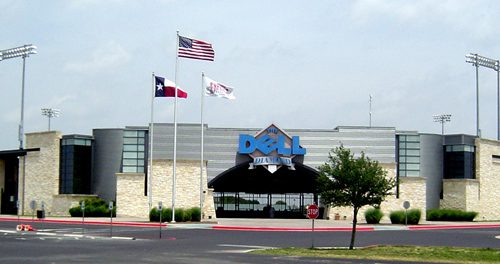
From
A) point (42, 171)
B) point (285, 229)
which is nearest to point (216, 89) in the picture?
point (285, 229)

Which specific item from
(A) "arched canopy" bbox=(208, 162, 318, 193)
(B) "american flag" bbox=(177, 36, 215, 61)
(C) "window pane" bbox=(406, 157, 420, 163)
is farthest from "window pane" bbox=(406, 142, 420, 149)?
(B) "american flag" bbox=(177, 36, 215, 61)

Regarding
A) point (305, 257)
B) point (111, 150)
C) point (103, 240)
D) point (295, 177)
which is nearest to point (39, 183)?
point (111, 150)

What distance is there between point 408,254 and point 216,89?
1197 inches

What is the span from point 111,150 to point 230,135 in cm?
1053

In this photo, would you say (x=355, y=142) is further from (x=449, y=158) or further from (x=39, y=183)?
(x=39, y=183)

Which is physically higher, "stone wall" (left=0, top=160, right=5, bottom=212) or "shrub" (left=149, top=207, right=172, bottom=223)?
"stone wall" (left=0, top=160, right=5, bottom=212)

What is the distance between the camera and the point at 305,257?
1059 inches

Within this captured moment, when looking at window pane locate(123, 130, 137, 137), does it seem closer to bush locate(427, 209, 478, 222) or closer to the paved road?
the paved road

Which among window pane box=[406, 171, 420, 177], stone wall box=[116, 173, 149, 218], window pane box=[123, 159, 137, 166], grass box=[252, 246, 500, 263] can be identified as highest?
window pane box=[123, 159, 137, 166]

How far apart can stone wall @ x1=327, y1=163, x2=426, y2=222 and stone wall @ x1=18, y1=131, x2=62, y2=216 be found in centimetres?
2389

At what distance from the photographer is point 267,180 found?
8438cm

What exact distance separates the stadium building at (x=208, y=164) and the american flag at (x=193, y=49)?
13.0 metres

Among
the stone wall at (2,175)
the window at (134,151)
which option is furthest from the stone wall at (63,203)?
the stone wall at (2,175)

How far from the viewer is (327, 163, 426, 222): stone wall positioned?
222ft
